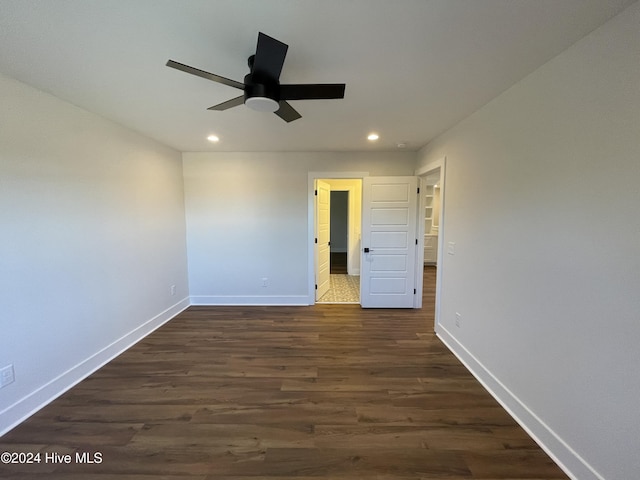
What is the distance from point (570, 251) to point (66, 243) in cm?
375

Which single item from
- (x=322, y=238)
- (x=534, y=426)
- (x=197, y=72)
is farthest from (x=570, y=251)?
(x=322, y=238)

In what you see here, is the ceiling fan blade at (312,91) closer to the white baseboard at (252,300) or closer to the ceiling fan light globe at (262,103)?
the ceiling fan light globe at (262,103)

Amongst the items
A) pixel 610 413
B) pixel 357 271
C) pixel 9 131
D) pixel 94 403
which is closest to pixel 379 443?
pixel 610 413

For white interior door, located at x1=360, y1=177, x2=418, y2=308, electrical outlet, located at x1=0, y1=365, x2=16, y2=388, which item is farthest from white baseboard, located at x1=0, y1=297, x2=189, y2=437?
white interior door, located at x1=360, y1=177, x2=418, y2=308

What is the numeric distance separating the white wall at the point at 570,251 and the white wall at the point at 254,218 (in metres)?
2.19

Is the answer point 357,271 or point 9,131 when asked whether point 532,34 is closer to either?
point 9,131

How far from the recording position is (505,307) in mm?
1998

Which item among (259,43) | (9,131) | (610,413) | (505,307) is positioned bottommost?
(610,413)

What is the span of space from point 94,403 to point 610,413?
338 centimetres

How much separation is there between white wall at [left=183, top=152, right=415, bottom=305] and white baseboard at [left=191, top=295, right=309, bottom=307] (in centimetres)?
2

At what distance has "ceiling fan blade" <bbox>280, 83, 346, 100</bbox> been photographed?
1.48 m

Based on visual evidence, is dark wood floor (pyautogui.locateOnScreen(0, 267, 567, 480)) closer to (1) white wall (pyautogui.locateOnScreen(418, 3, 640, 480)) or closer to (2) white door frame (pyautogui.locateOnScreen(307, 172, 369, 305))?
(1) white wall (pyautogui.locateOnScreen(418, 3, 640, 480))

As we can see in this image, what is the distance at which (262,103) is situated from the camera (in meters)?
1.58

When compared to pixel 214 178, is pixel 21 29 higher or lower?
higher
